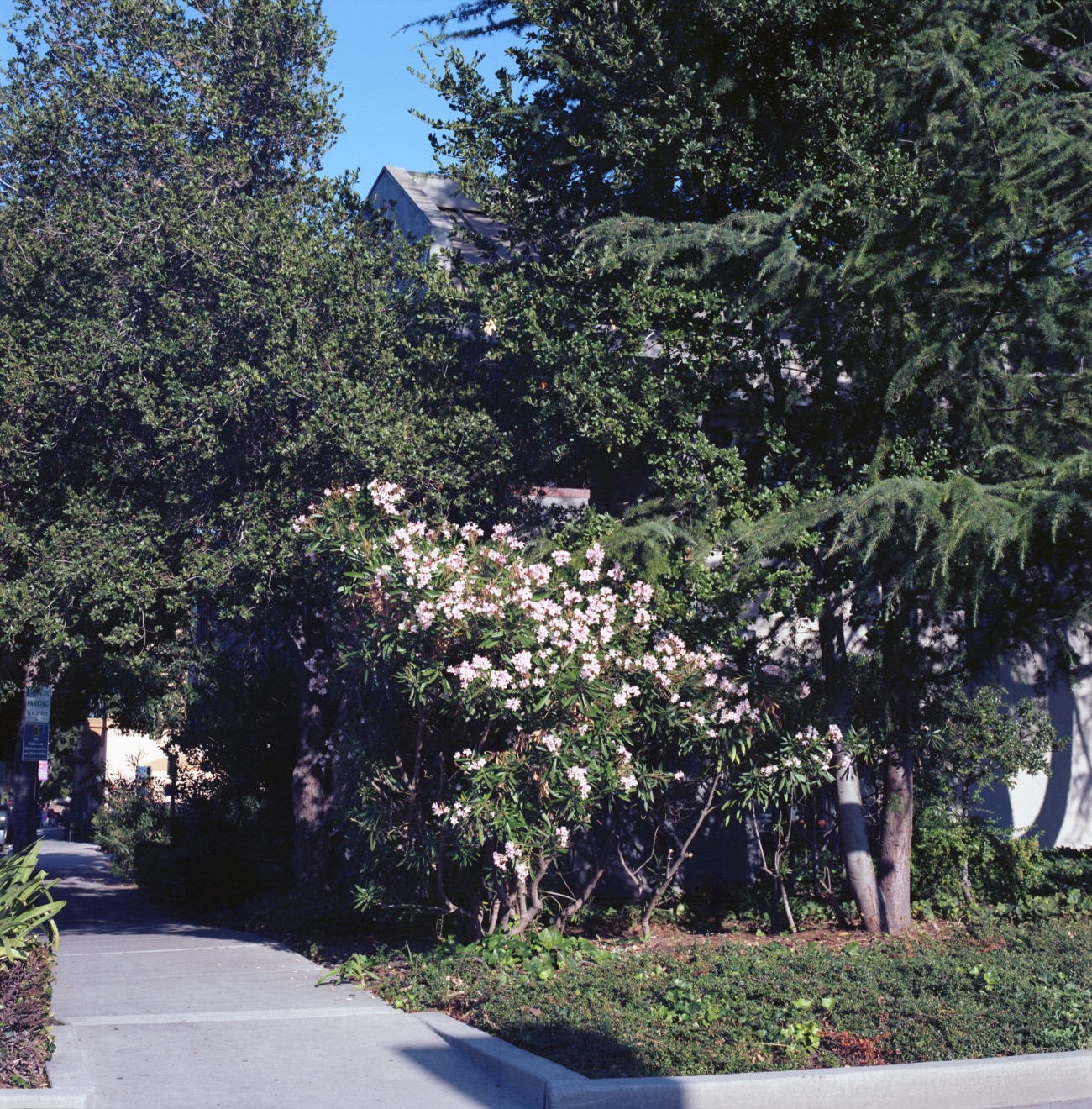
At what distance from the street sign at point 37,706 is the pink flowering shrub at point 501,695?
8.47 meters

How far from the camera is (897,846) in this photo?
33.1 feet

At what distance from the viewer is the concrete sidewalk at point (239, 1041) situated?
5852 mm

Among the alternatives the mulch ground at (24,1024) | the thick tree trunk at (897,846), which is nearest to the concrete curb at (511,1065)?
the mulch ground at (24,1024)

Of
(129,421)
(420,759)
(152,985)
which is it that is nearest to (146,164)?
A: (129,421)

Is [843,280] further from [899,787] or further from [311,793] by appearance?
[311,793]

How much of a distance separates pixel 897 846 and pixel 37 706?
11.8 m

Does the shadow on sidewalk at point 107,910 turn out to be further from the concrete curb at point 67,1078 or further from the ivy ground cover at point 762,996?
the ivy ground cover at point 762,996

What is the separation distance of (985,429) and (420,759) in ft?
17.1

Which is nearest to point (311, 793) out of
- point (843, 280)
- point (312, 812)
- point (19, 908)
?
point (312, 812)

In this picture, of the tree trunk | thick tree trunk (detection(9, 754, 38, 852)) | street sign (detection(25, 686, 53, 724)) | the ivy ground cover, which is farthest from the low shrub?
thick tree trunk (detection(9, 754, 38, 852))

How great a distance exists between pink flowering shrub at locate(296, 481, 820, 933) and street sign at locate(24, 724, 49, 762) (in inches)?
351

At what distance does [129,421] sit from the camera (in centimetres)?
1071

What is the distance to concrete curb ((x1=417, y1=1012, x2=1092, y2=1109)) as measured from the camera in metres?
5.39

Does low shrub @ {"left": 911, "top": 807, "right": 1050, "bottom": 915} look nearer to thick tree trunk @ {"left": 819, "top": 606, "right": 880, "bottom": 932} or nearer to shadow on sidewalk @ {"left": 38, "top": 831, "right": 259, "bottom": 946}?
thick tree trunk @ {"left": 819, "top": 606, "right": 880, "bottom": 932}
